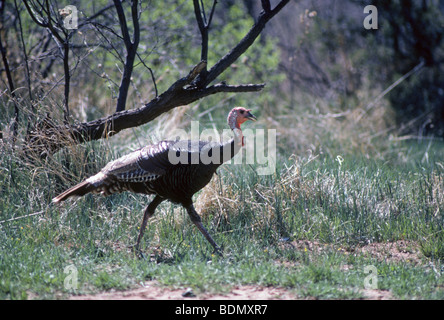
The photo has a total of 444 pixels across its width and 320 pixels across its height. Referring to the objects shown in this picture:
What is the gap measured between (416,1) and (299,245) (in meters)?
8.64

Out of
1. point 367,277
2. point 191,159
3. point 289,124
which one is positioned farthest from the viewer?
point 289,124

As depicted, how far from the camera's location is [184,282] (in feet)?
14.3

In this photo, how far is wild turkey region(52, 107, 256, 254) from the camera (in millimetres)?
5012

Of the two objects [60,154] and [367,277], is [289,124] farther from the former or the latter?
[367,277]

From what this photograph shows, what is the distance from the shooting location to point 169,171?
16.6 ft

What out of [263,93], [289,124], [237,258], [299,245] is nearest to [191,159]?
[237,258]

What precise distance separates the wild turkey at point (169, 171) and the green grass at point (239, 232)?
466 mm

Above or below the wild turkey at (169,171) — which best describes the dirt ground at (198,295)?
below

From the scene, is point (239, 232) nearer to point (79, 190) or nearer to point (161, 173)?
point (161, 173)

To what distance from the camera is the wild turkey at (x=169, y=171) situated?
501cm

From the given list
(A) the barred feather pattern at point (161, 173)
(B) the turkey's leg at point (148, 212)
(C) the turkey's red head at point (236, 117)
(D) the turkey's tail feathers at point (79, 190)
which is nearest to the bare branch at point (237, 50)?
(C) the turkey's red head at point (236, 117)

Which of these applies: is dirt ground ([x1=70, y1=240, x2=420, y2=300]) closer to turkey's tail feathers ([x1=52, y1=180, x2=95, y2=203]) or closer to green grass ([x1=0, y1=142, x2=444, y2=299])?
green grass ([x1=0, y1=142, x2=444, y2=299])

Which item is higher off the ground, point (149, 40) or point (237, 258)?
point (149, 40)

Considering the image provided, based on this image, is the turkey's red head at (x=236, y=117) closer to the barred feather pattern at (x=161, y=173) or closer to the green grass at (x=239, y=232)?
the barred feather pattern at (x=161, y=173)
